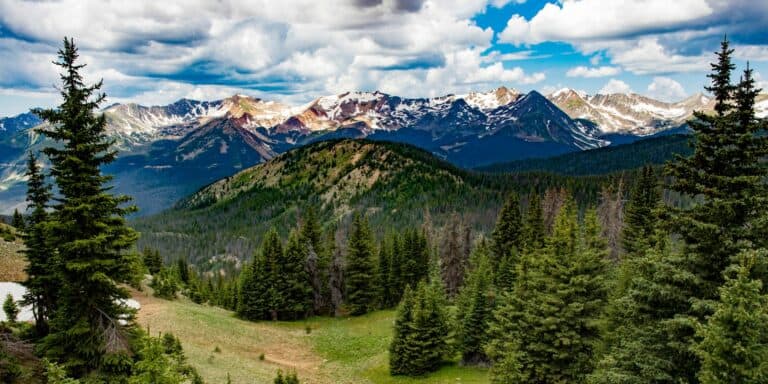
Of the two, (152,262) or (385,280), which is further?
(152,262)

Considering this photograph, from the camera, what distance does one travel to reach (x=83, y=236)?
19.7 meters

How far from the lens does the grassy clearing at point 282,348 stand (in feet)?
139

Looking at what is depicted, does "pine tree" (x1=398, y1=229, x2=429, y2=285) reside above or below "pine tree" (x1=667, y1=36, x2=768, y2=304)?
Result: below

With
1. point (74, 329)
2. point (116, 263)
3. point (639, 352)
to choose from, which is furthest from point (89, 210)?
point (639, 352)

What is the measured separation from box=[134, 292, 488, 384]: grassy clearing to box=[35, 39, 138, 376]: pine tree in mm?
16170

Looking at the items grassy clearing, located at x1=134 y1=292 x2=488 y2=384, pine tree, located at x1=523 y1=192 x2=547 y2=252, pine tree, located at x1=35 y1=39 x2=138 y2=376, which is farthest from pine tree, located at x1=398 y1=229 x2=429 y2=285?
pine tree, located at x1=35 y1=39 x2=138 y2=376

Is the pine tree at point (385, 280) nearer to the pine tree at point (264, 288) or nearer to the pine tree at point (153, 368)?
the pine tree at point (264, 288)

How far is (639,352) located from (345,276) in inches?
2537

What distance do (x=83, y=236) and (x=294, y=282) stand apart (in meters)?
54.1

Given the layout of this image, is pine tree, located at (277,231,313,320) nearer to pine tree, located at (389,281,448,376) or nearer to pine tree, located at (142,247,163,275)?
pine tree, located at (389,281,448,376)

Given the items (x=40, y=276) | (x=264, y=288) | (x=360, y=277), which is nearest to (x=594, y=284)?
(x=40, y=276)

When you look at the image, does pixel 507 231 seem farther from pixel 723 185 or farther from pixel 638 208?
pixel 723 185

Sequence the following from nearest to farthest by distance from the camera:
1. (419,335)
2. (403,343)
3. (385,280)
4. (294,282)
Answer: (419,335)
(403,343)
(294,282)
(385,280)

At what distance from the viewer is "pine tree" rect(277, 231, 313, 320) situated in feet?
237
